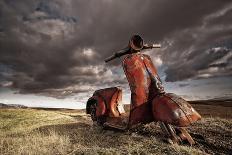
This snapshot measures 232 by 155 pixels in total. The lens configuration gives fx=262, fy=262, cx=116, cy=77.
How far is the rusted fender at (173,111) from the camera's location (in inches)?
161

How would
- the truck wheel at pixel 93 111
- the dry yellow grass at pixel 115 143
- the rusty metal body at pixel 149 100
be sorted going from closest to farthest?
the dry yellow grass at pixel 115 143, the rusty metal body at pixel 149 100, the truck wheel at pixel 93 111

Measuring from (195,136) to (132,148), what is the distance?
1.85 m

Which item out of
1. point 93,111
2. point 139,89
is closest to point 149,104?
point 139,89

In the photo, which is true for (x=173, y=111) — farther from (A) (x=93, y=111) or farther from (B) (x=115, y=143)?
(A) (x=93, y=111)

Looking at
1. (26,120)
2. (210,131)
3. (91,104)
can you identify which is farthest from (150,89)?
(26,120)

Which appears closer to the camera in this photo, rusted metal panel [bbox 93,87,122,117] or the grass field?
the grass field

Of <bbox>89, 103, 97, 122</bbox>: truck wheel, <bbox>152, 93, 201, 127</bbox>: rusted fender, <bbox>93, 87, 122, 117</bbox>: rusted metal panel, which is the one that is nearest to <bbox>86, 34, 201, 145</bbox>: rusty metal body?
<bbox>152, 93, 201, 127</bbox>: rusted fender

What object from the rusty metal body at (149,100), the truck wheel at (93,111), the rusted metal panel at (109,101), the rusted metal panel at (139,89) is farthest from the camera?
the truck wheel at (93,111)

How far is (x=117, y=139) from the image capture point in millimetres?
5230

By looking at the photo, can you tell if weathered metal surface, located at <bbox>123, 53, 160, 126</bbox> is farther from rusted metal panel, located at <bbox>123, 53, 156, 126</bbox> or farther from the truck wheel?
the truck wheel

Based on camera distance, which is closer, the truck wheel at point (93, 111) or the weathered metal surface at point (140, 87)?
the weathered metal surface at point (140, 87)

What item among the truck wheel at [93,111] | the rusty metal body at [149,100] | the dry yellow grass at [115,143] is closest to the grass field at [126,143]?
the dry yellow grass at [115,143]

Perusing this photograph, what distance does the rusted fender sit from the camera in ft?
13.4

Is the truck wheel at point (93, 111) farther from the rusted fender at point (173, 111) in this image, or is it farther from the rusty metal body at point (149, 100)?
the rusted fender at point (173, 111)
